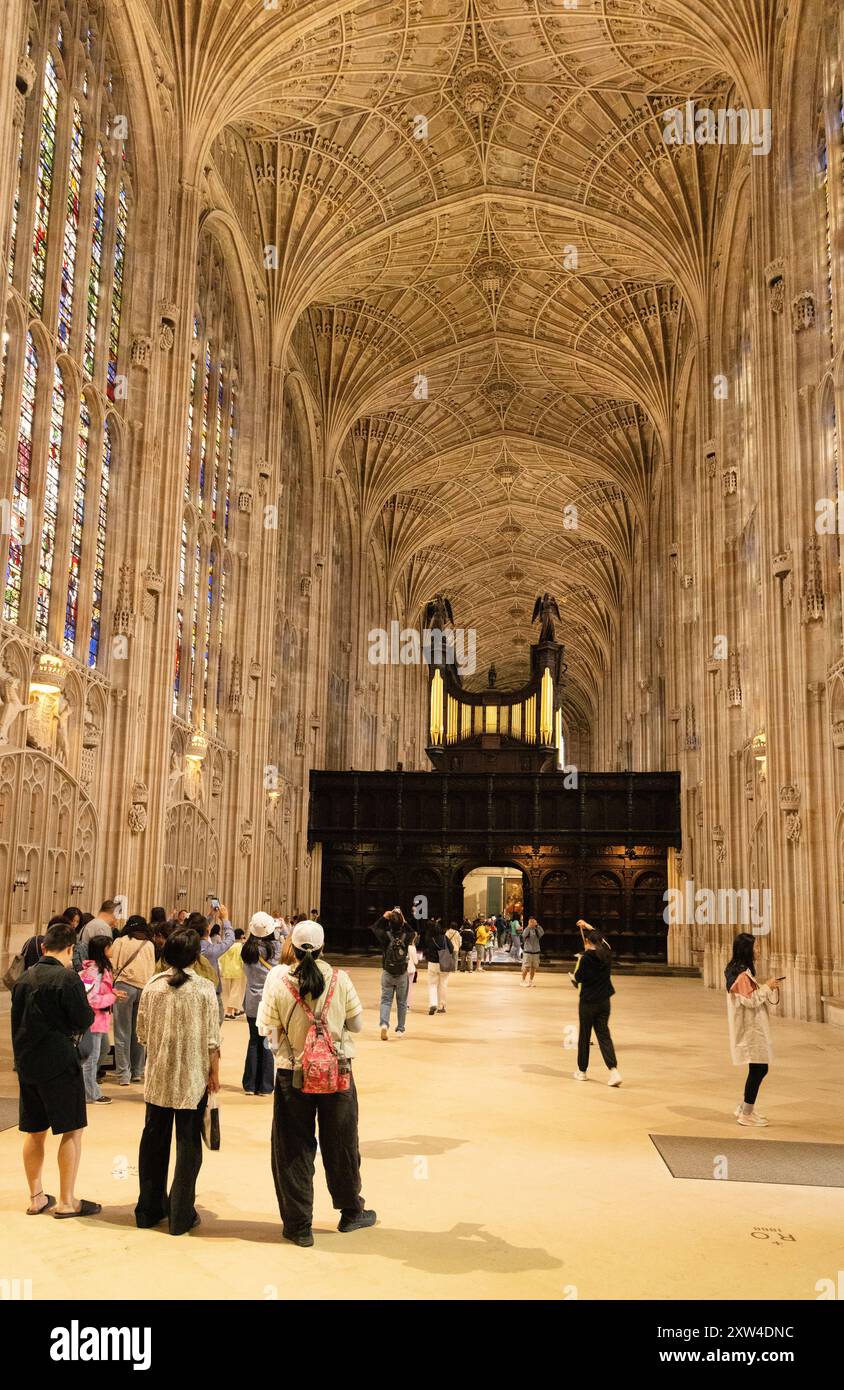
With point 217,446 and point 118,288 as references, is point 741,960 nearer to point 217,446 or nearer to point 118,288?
point 118,288

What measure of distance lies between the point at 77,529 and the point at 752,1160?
13.7 meters

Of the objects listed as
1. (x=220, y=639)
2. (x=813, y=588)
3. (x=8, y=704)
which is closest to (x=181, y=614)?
(x=220, y=639)

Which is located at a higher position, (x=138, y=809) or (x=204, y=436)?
(x=204, y=436)

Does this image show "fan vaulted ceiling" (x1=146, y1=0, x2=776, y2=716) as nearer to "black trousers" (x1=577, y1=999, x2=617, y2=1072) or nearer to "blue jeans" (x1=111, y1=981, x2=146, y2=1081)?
"blue jeans" (x1=111, y1=981, x2=146, y2=1081)

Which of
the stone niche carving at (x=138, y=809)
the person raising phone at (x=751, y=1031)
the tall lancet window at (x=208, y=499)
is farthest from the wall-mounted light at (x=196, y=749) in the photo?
the person raising phone at (x=751, y=1031)

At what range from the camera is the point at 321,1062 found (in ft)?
18.5

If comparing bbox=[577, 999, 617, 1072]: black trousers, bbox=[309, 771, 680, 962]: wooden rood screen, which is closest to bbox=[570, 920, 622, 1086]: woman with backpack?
bbox=[577, 999, 617, 1072]: black trousers

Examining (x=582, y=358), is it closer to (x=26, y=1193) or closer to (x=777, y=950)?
(x=777, y=950)

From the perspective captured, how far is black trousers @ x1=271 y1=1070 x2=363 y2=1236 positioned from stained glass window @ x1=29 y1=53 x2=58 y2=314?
1311cm

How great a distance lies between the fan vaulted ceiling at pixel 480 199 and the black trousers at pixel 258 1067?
17.4 meters

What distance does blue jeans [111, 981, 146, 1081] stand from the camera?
382 inches

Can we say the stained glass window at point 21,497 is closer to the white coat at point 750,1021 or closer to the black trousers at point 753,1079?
the white coat at point 750,1021

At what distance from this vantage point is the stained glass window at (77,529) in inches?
665
